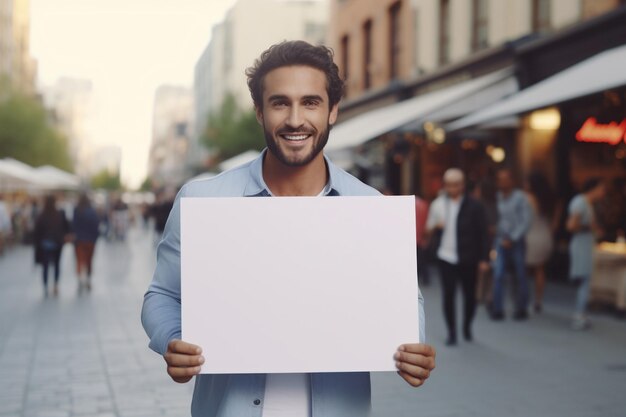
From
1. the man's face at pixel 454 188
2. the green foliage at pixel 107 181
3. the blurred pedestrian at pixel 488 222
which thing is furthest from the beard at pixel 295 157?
the green foliage at pixel 107 181

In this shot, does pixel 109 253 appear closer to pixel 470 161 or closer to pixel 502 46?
pixel 470 161

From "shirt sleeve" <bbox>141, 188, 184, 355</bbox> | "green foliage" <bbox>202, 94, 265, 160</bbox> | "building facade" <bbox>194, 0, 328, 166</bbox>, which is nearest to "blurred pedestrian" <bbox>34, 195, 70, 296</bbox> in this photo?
"shirt sleeve" <bbox>141, 188, 184, 355</bbox>

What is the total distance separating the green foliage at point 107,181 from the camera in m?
178

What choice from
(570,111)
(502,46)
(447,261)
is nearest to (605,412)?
(447,261)

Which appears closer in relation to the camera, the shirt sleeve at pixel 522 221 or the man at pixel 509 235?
the man at pixel 509 235

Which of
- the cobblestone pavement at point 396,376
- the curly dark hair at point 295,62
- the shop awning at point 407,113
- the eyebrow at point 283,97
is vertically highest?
the shop awning at point 407,113

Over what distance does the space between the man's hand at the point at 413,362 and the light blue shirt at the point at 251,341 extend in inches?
4.0

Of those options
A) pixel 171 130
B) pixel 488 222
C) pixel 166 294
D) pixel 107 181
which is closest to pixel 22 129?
pixel 488 222

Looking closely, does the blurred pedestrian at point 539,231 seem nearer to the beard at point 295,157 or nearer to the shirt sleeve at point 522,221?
the shirt sleeve at point 522,221

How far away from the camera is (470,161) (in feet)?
Answer: 64.5

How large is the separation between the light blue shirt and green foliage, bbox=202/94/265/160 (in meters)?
47.8

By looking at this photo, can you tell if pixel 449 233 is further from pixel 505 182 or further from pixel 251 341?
pixel 251 341

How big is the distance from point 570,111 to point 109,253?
1603 cm

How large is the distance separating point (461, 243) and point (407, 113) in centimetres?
897
